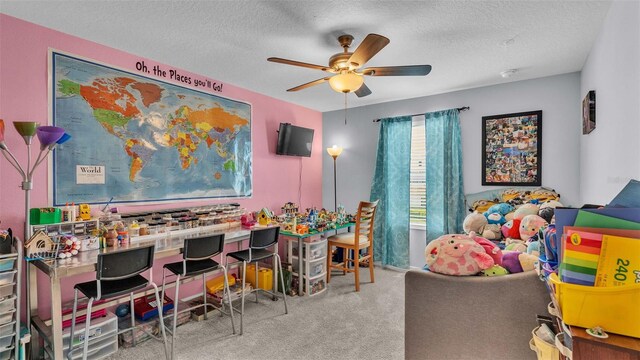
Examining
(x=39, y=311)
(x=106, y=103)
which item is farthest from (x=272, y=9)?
(x=39, y=311)

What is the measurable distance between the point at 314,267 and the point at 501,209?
218cm

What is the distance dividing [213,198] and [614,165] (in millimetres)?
3487

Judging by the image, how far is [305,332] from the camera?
2.60 metres

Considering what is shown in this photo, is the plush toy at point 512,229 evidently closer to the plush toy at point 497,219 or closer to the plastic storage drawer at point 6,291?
the plush toy at point 497,219

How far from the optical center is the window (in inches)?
165

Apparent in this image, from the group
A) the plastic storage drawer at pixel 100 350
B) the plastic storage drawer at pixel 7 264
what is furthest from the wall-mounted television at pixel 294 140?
the plastic storage drawer at pixel 7 264

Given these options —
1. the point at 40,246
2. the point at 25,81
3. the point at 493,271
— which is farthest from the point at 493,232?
the point at 25,81

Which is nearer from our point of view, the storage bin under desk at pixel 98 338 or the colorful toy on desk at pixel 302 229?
the storage bin under desk at pixel 98 338

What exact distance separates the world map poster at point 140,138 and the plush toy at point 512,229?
2981 millimetres

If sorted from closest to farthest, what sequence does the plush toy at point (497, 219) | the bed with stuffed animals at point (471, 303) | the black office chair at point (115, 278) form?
the bed with stuffed animals at point (471, 303) → the black office chair at point (115, 278) → the plush toy at point (497, 219)

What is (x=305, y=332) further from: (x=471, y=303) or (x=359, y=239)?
(x=471, y=303)

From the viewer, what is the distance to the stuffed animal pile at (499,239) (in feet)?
4.92

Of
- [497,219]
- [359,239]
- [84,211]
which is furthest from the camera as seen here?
[359,239]

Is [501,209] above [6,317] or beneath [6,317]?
above
